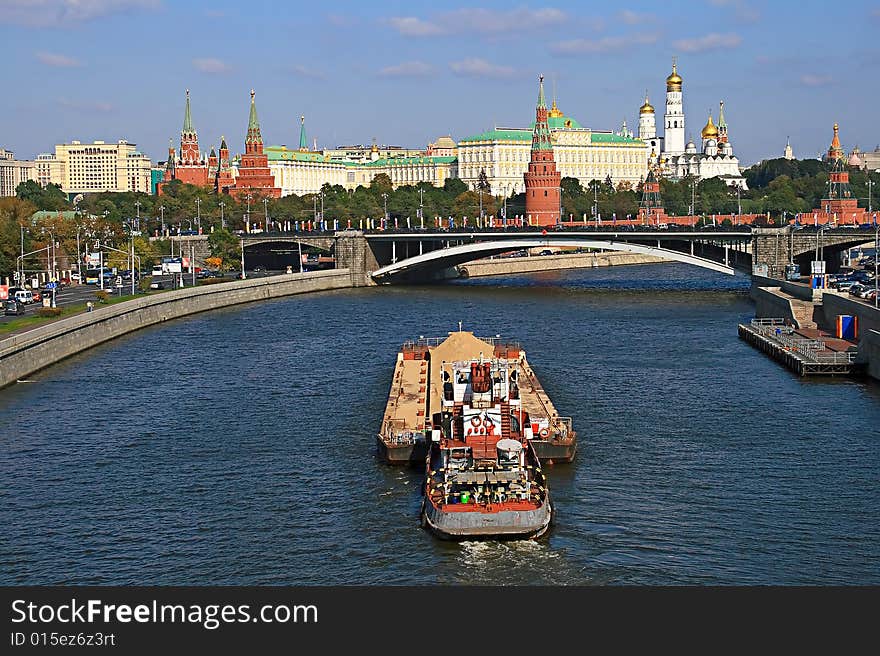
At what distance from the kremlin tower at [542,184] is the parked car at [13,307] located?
82.3m

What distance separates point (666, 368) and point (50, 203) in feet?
405

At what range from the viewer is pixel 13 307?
6675cm

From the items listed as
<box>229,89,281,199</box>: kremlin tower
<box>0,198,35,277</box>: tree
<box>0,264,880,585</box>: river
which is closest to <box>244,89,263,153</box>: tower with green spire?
<box>229,89,281,199</box>: kremlin tower

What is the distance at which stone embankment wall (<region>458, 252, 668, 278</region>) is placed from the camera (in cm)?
11331

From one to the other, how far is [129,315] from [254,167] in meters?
114

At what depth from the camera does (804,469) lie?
34.3 m

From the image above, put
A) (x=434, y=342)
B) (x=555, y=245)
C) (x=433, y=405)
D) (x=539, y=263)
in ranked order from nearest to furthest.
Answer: (x=433, y=405) < (x=434, y=342) < (x=555, y=245) < (x=539, y=263)

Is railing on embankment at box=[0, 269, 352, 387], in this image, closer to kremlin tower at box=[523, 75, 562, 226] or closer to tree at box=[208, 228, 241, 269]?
tree at box=[208, 228, 241, 269]

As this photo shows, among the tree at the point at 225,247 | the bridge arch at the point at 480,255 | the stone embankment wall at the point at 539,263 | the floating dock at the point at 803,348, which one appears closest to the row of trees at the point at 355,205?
the tree at the point at 225,247

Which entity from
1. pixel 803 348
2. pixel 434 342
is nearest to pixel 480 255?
pixel 434 342

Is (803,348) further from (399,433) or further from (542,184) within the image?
(542,184)

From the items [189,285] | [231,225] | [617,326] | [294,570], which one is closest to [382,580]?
[294,570]

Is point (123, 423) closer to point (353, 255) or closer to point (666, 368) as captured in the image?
point (666, 368)

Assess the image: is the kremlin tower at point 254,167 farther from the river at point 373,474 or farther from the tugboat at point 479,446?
the tugboat at point 479,446
